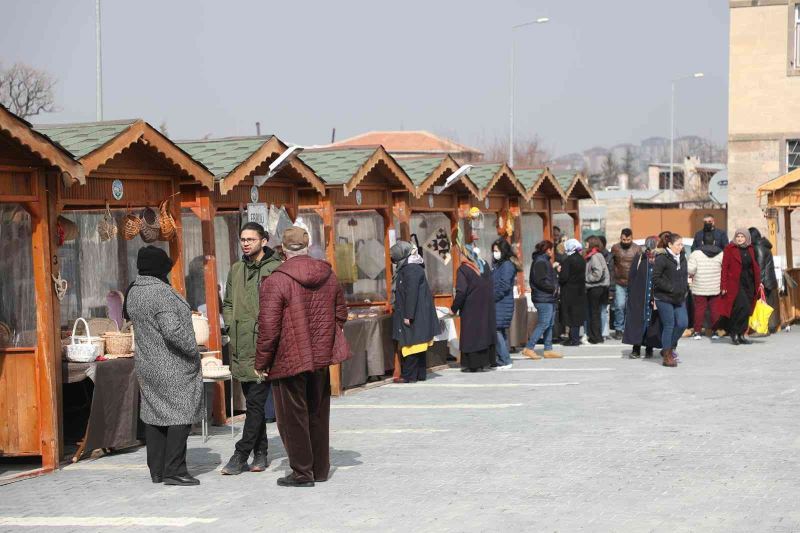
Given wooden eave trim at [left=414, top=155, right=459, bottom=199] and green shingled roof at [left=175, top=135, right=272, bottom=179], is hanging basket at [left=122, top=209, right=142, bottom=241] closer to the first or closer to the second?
green shingled roof at [left=175, top=135, right=272, bottom=179]

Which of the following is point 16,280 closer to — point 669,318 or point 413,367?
point 413,367

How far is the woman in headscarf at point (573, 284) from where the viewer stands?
60.8 ft

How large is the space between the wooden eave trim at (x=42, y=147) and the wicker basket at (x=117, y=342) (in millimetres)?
1505

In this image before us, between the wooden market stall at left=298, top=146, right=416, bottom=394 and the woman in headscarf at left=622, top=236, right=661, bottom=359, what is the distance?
9.98 feet

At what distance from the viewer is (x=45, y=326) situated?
9797 mm

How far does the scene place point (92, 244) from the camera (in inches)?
478

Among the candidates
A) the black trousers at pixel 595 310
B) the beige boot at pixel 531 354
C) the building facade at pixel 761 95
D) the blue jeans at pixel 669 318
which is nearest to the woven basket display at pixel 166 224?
the blue jeans at pixel 669 318

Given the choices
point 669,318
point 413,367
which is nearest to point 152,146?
point 413,367

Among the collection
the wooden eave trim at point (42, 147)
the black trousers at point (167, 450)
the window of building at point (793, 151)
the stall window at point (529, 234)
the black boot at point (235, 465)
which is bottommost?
the black boot at point (235, 465)

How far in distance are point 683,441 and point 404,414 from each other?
306 centimetres

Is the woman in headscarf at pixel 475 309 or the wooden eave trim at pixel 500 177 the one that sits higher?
the wooden eave trim at pixel 500 177

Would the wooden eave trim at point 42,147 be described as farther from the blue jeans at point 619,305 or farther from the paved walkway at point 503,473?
the blue jeans at point 619,305

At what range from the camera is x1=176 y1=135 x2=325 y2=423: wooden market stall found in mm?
11852

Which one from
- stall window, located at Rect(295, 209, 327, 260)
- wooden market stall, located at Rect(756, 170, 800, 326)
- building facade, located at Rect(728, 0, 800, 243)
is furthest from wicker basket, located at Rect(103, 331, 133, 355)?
building facade, located at Rect(728, 0, 800, 243)
